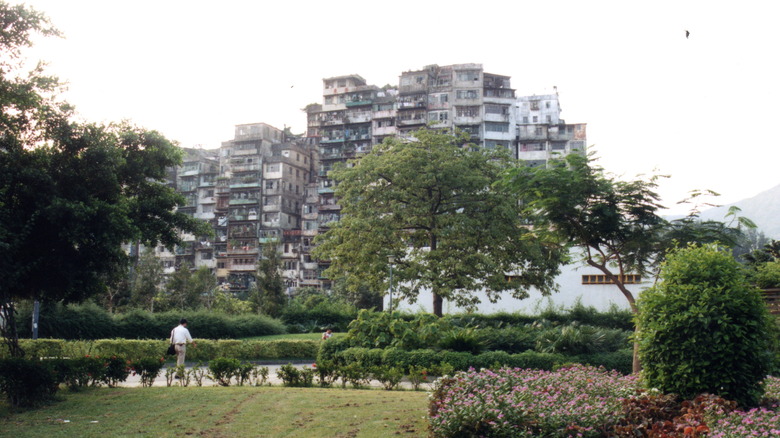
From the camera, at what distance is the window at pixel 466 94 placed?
8512 centimetres

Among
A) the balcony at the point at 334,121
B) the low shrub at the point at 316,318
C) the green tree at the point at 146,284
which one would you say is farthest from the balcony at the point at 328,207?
the low shrub at the point at 316,318

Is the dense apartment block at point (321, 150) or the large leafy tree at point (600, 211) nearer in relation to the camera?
the large leafy tree at point (600, 211)

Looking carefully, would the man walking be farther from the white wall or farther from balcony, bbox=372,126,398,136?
balcony, bbox=372,126,398,136

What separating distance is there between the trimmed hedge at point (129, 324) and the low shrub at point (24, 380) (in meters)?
19.9

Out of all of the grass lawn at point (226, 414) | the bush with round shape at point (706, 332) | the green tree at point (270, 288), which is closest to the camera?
the bush with round shape at point (706, 332)

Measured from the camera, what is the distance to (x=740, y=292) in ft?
32.3

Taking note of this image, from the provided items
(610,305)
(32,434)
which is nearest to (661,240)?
(32,434)

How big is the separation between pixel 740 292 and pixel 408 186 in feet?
74.3

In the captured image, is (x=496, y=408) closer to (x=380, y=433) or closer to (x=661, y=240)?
(x=380, y=433)

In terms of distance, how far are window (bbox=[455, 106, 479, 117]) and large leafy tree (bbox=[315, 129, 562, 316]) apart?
172 ft

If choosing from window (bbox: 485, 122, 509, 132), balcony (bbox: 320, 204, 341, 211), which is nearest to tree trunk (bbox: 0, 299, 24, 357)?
window (bbox: 485, 122, 509, 132)

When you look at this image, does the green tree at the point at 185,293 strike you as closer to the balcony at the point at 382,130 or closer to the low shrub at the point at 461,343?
the low shrub at the point at 461,343

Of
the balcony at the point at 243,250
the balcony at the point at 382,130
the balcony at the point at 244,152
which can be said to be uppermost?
the balcony at the point at 382,130

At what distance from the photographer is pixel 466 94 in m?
85.5
